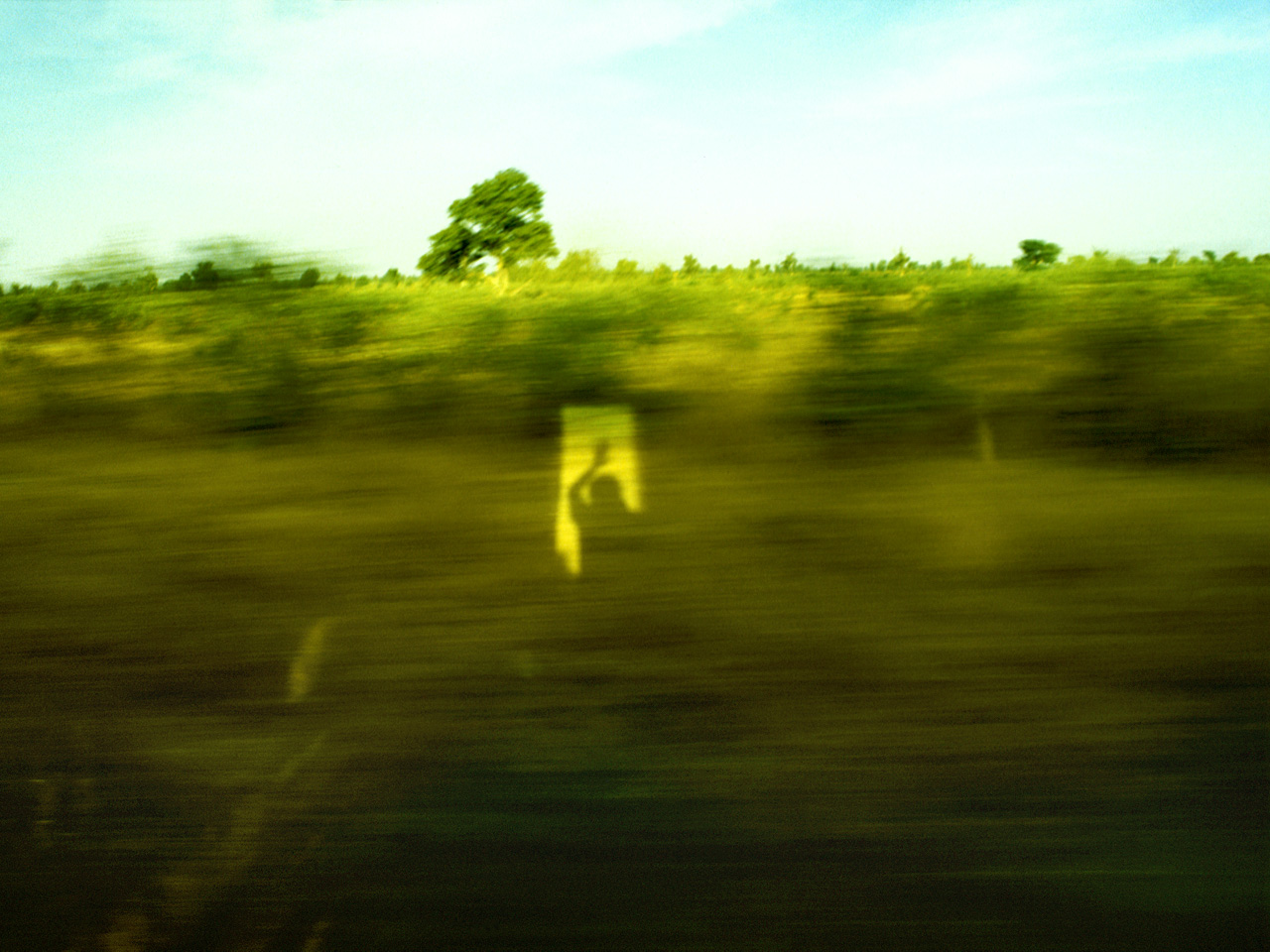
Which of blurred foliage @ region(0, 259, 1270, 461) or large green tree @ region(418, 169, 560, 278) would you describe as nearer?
blurred foliage @ region(0, 259, 1270, 461)

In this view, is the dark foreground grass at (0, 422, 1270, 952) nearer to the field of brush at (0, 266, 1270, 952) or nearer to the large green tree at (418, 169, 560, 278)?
the field of brush at (0, 266, 1270, 952)

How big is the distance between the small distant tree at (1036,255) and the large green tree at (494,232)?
2.50m

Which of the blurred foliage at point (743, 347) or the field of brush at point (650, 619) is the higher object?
the blurred foliage at point (743, 347)

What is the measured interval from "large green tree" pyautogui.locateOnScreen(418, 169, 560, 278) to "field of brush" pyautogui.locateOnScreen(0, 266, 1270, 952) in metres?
0.46

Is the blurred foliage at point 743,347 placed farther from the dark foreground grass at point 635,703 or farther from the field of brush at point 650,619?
the dark foreground grass at point 635,703

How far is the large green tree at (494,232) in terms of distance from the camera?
553cm

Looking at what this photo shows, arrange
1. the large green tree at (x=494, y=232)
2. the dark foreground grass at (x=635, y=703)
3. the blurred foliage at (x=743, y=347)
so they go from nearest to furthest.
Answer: the dark foreground grass at (x=635, y=703) → the blurred foliage at (x=743, y=347) → the large green tree at (x=494, y=232)

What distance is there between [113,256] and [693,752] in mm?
4190

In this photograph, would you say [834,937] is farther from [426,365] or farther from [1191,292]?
[1191,292]

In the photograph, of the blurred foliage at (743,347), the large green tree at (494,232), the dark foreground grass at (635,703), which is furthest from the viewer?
the large green tree at (494,232)

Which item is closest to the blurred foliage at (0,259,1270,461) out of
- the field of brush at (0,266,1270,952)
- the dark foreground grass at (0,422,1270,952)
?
the field of brush at (0,266,1270,952)

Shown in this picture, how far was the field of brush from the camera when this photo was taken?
2.78m

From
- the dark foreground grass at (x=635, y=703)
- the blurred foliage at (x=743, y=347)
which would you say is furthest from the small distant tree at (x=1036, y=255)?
the dark foreground grass at (x=635, y=703)

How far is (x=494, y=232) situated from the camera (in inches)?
297
